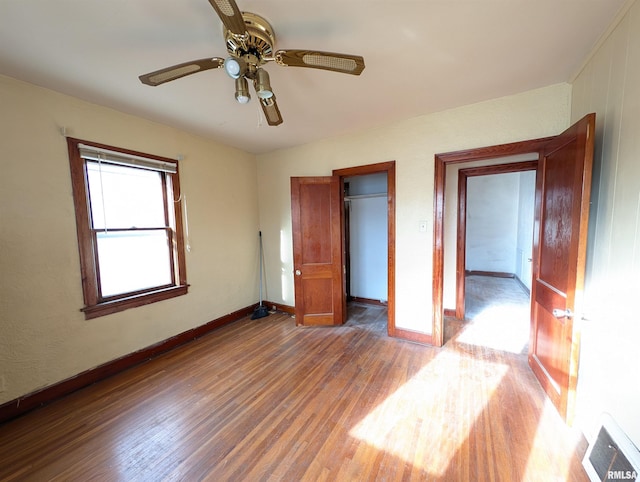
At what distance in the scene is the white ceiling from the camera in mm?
1300

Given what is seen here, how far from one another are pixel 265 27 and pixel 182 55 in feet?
2.21

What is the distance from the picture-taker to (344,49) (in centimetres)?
161

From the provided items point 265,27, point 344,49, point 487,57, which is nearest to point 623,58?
point 487,57

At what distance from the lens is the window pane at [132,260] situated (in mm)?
2395

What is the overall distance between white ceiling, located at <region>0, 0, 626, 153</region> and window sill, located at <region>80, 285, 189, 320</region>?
187 cm

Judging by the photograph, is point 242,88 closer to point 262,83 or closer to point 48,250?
point 262,83

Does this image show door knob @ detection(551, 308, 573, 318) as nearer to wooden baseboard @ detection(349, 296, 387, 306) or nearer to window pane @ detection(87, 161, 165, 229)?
wooden baseboard @ detection(349, 296, 387, 306)

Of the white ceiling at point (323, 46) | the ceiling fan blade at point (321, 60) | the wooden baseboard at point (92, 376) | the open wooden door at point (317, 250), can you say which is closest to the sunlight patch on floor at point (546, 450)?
the open wooden door at point (317, 250)

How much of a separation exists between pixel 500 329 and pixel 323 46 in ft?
12.1

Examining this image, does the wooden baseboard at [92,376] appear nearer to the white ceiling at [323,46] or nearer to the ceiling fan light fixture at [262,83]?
the white ceiling at [323,46]

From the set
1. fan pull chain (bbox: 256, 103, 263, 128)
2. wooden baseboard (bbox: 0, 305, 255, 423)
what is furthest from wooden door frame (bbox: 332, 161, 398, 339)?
wooden baseboard (bbox: 0, 305, 255, 423)

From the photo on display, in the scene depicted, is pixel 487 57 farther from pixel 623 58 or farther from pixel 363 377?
pixel 363 377

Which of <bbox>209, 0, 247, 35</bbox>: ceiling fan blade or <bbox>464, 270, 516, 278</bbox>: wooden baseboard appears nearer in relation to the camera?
<bbox>209, 0, 247, 35</bbox>: ceiling fan blade

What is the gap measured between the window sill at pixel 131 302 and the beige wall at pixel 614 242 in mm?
3644
